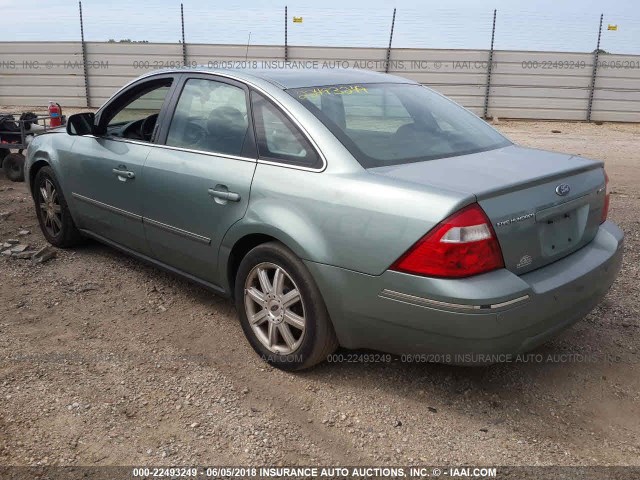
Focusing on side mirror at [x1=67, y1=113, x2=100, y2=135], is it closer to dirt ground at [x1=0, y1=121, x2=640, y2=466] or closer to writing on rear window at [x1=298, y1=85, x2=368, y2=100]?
dirt ground at [x1=0, y1=121, x2=640, y2=466]

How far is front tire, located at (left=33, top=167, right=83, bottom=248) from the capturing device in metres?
5.08

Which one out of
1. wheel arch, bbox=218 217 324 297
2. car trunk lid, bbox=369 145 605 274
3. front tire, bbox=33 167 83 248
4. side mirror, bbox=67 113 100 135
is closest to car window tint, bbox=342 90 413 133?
car trunk lid, bbox=369 145 605 274

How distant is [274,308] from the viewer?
10.9ft

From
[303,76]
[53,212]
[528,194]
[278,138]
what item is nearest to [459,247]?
[528,194]

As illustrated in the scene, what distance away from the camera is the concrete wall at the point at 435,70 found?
1838 centimetres

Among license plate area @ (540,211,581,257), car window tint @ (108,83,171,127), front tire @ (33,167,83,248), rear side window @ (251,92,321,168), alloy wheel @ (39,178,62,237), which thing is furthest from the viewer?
alloy wheel @ (39,178,62,237)

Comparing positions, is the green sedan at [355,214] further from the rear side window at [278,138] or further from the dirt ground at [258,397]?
the dirt ground at [258,397]

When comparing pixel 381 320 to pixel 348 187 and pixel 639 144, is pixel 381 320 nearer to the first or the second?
pixel 348 187

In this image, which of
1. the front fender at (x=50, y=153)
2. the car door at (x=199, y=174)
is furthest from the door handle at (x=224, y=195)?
the front fender at (x=50, y=153)

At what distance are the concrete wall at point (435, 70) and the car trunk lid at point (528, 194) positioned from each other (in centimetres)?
1568

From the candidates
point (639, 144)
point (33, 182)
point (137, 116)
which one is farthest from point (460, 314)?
point (639, 144)

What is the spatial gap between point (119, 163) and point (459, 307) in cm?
266

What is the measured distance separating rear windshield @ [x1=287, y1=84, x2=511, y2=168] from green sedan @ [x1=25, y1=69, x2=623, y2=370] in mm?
13

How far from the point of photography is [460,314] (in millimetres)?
2607
